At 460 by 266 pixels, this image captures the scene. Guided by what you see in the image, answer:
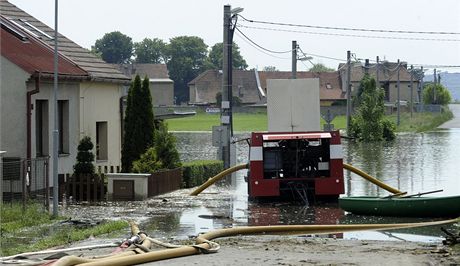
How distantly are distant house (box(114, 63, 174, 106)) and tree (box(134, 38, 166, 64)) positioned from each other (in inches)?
1168

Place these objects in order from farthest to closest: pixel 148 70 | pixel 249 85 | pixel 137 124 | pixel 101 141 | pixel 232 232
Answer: pixel 148 70
pixel 249 85
pixel 101 141
pixel 137 124
pixel 232 232

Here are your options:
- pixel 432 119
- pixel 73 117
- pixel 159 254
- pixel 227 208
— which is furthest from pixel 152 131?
pixel 432 119

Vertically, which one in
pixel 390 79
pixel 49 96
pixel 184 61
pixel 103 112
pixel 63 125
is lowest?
pixel 63 125

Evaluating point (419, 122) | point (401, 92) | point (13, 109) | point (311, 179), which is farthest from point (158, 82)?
point (311, 179)

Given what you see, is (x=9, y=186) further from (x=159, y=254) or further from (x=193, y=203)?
(x=159, y=254)

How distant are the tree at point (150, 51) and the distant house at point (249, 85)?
101 feet

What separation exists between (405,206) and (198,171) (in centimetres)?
1345

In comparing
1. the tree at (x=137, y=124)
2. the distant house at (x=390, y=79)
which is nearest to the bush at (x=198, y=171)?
the tree at (x=137, y=124)

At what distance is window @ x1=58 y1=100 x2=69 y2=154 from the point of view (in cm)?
3222

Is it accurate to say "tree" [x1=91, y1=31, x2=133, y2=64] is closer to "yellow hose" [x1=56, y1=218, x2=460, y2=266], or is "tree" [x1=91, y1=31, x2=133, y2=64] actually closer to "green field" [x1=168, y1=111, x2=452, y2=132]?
"green field" [x1=168, y1=111, x2=452, y2=132]

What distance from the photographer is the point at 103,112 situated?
35.4 meters

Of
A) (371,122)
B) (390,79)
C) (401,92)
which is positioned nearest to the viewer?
(371,122)

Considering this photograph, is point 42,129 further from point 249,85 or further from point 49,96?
point 249,85

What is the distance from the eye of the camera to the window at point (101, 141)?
35844 millimetres
